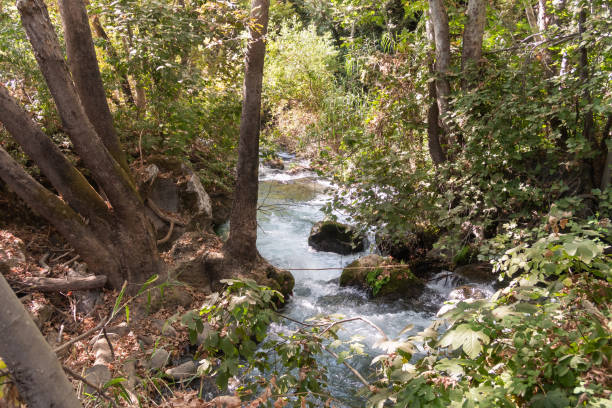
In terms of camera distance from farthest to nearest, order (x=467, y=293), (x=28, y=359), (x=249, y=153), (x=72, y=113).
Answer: (x=467, y=293) < (x=249, y=153) < (x=72, y=113) < (x=28, y=359)

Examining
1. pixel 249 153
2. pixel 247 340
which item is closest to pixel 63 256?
pixel 249 153

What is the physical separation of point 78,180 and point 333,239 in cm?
520

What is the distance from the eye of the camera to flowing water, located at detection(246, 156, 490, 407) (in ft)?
15.7

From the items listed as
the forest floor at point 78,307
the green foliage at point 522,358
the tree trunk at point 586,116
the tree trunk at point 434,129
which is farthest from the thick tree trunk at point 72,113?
the tree trunk at point 586,116

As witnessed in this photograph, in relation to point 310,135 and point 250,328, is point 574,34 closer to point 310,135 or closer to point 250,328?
point 250,328

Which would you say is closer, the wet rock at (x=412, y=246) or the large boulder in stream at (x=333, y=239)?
the wet rock at (x=412, y=246)

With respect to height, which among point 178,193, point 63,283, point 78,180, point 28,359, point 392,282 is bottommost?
point 392,282

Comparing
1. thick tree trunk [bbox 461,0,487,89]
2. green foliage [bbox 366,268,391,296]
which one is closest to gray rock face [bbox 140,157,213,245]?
green foliage [bbox 366,268,391,296]

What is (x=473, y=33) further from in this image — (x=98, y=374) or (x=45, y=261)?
(x=45, y=261)

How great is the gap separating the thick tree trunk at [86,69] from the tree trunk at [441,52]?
16.0 feet

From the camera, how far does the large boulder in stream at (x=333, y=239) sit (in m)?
8.21

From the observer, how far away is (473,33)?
6.00 meters

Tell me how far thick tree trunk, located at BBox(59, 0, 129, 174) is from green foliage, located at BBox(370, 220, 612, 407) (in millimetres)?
4396

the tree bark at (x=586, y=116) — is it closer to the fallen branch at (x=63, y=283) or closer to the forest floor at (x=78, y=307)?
the forest floor at (x=78, y=307)
